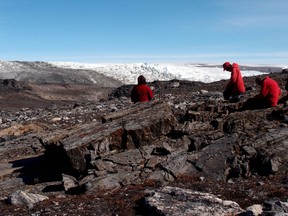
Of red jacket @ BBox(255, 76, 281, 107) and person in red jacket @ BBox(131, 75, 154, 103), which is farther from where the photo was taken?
person in red jacket @ BBox(131, 75, 154, 103)

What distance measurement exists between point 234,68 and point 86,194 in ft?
24.3

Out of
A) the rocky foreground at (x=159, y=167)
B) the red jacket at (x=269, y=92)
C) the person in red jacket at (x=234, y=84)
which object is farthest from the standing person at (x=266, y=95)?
the person in red jacket at (x=234, y=84)

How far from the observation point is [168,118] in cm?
1242

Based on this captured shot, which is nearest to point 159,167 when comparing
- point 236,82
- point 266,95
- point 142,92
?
point 266,95

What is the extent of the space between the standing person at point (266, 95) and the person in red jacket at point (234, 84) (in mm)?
1533

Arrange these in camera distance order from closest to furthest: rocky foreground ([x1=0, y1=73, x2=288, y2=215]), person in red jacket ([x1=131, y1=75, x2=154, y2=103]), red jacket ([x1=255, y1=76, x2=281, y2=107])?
rocky foreground ([x1=0, y1=73, x2=288, y2=215])
red jacket ([x1=255, y1=76, x2=281, y2=107])
person in red jacket ([x1=131, y1=75, x2=154, y2=103])

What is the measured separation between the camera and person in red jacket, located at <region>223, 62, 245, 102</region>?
1504 centimetres

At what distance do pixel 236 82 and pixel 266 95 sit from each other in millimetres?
2128

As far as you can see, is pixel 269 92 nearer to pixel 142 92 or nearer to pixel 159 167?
pixel 142 92

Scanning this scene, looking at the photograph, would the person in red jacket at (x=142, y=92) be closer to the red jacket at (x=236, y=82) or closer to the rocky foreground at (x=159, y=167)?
the rocky foreground at (x=159, y=167)

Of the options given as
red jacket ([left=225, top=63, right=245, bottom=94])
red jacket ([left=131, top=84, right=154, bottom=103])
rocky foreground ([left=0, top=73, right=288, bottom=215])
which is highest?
red jacket ([left=225, top=63, right=245, bottom=94])

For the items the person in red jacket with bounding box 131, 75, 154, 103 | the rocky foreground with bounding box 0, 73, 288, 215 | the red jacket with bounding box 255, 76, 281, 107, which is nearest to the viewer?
the rocky foreground with bounding box 0, 73, 288, 215

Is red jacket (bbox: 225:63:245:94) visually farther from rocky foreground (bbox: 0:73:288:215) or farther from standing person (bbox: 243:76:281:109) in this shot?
standing person (bbox: 243:76:281:109)

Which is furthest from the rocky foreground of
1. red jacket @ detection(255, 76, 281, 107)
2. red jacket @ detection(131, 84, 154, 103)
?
red jacket @ detection(131, 84, 154, 103)
